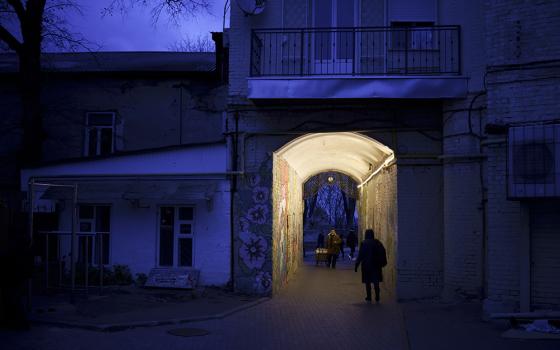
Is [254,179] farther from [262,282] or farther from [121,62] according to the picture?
[121,62]

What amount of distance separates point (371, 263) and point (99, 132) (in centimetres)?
924

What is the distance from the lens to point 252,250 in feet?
45.1

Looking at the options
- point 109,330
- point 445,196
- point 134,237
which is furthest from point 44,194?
point 445,196

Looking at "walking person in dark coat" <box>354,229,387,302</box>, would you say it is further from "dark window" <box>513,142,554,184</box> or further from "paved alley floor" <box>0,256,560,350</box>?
"dark window" <box>513,142,554,184</box>

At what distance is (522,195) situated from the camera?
9680mm

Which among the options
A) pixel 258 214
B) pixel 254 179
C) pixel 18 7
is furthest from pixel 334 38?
pixel 18 7

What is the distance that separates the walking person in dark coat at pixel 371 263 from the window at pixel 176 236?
12.9ft

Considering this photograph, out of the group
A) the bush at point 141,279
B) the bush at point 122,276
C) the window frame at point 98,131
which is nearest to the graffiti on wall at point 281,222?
the bush at point 141,279

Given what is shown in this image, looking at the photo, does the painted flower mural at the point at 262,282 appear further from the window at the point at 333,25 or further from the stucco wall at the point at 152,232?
the window at the point at 333,25

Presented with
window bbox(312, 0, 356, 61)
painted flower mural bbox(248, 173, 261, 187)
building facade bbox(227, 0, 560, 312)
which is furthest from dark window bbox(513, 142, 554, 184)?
painted flower mural bbox(248, 173, 261, 187)

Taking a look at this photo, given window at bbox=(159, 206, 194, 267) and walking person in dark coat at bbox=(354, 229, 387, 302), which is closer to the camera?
walking person in dark coat at bbox=(354, 229, 387, 302)

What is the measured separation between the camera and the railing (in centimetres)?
1333

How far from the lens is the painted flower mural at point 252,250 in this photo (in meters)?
13.7

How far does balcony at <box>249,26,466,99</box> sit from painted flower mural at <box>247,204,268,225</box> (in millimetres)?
2517
